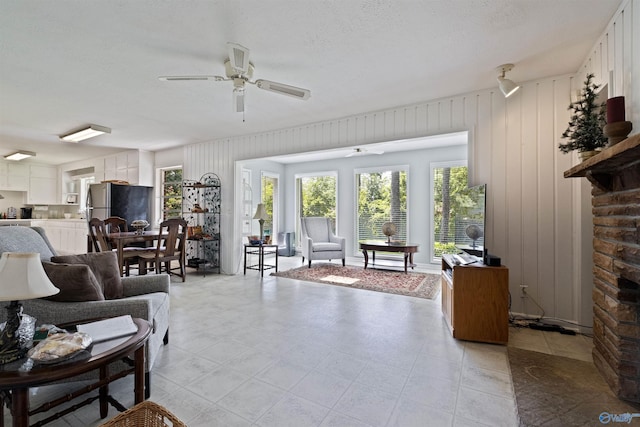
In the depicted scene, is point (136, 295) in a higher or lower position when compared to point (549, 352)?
higher

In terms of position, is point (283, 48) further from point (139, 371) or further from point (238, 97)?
point (139, 371)

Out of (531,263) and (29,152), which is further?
(29,152)

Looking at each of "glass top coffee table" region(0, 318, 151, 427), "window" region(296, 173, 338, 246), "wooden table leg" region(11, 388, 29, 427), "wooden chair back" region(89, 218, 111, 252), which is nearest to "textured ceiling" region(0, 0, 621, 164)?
"wooden chair back" region(89, 218, 111, 252)

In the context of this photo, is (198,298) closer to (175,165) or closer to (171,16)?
(171,16)

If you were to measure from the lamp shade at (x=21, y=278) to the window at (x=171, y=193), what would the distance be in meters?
5.36

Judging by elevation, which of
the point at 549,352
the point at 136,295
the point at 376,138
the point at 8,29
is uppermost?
the point at 8,29

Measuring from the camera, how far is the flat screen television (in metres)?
2.83

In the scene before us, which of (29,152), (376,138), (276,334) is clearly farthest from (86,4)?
(29,152)

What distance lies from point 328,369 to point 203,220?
4613 mm

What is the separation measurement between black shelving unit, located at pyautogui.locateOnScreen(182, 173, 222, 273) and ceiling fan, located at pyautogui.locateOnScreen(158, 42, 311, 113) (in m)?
3.23

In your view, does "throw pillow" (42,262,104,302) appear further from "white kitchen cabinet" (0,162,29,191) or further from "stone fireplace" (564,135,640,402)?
"white kitchen cabinet" (0,162,29,191)

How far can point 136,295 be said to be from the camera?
2410mm

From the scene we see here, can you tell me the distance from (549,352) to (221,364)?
267 cm

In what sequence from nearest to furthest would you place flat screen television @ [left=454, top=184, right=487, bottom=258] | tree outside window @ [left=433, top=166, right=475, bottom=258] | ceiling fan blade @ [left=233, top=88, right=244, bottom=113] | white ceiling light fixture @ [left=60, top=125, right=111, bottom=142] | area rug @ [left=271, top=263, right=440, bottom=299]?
ceiling fan blade @ [left=233, top=88, right=244, bottom=113]
flat screen television @ [left=454, top=184, right=487, bottom=258]
area rug @ [left=271, top=263, right=440, bottom=299]
white ceiling light fixture @ [left=60, top=125, right=111, bottom=142]
tree outside window @ [left=433, top=166, right=475, bottom=258]
